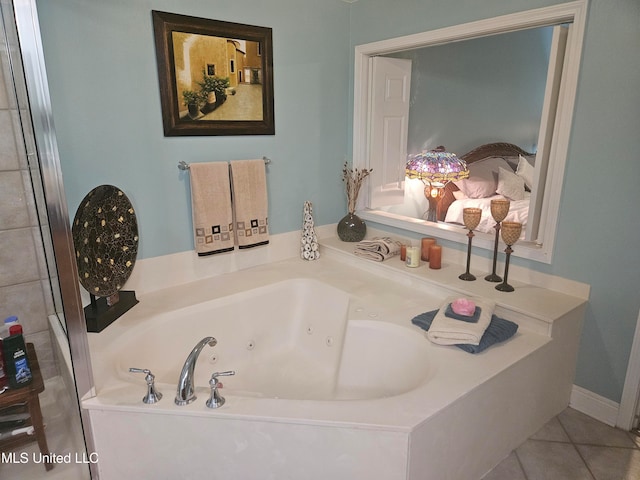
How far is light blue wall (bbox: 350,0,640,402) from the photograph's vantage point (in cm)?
183

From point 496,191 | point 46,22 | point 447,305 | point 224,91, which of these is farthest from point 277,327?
point 496,191

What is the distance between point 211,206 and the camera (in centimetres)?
251

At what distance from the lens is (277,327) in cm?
263

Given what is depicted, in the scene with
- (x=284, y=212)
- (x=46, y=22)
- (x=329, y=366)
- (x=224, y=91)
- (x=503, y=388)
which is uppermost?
(x=46, y=22)

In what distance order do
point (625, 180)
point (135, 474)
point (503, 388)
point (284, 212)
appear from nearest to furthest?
1. point (135, 474)
2. point (503, 388)
3. point (625, 180)
4. point (284, 212)

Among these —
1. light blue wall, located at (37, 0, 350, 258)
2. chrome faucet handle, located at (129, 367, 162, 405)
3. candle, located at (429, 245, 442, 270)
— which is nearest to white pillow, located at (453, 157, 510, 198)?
light blue wall, located at (37, 0, 350, 258)

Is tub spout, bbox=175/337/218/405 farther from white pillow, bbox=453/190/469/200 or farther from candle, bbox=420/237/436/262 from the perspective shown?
white pillow, bbox=453/190/469/200

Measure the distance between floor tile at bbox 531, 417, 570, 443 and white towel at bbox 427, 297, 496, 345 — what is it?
25.4 inches

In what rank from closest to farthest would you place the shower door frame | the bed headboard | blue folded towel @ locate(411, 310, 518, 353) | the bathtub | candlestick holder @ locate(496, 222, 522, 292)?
the shower door frame, the bathtub, blue folded towel @ locate(411, 310, 518, 353), candlestick holder @ locate(496, 222, 522, 292), the bed headboard

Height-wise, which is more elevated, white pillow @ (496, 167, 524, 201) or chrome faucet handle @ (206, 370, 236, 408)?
white pillow @ (496, 167, 524, 201)

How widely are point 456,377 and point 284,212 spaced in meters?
1.70

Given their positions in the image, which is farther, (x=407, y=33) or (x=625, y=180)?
(x=407, y=33)

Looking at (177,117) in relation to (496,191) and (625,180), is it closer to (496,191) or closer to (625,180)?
(625,180)

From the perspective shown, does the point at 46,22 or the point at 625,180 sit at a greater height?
the point at 46,22
